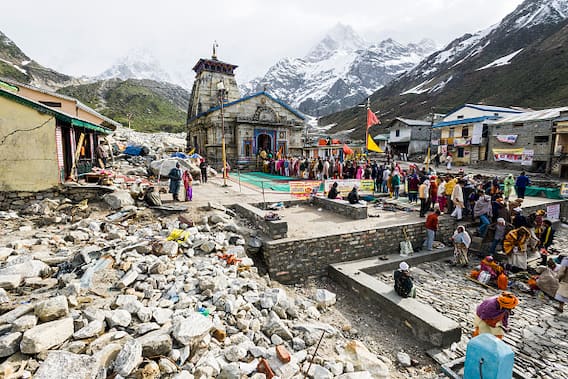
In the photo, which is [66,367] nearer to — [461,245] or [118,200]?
[118,200]

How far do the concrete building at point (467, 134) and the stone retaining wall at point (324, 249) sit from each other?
25168mm

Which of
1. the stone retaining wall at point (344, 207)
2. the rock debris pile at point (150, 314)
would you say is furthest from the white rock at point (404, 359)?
the stone retaining wall at point (344, 207)

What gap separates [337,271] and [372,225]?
93.6 inches

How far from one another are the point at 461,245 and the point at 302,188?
21.1 feet

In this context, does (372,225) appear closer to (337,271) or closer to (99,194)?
(337,271)

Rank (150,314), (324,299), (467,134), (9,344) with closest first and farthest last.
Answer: (9,344) < (150,314) < (324,299) < (467,134)

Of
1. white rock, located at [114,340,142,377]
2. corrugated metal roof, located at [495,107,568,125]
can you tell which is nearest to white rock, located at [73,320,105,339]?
white rock, located at [114,340,142,377]

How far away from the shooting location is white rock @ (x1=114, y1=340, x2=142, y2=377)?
324 centimetres

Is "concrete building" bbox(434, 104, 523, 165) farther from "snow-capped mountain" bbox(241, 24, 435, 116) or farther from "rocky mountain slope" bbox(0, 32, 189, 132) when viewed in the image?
"snow-capped mountain" bbox(241, 24, 435, 116)

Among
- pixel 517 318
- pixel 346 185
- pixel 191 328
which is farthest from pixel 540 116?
pixel 191 328

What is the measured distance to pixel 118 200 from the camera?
9.16 meters

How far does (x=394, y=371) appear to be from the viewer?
5133 millimetres

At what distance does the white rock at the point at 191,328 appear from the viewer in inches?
150

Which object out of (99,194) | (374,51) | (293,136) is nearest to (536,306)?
(99,194)
